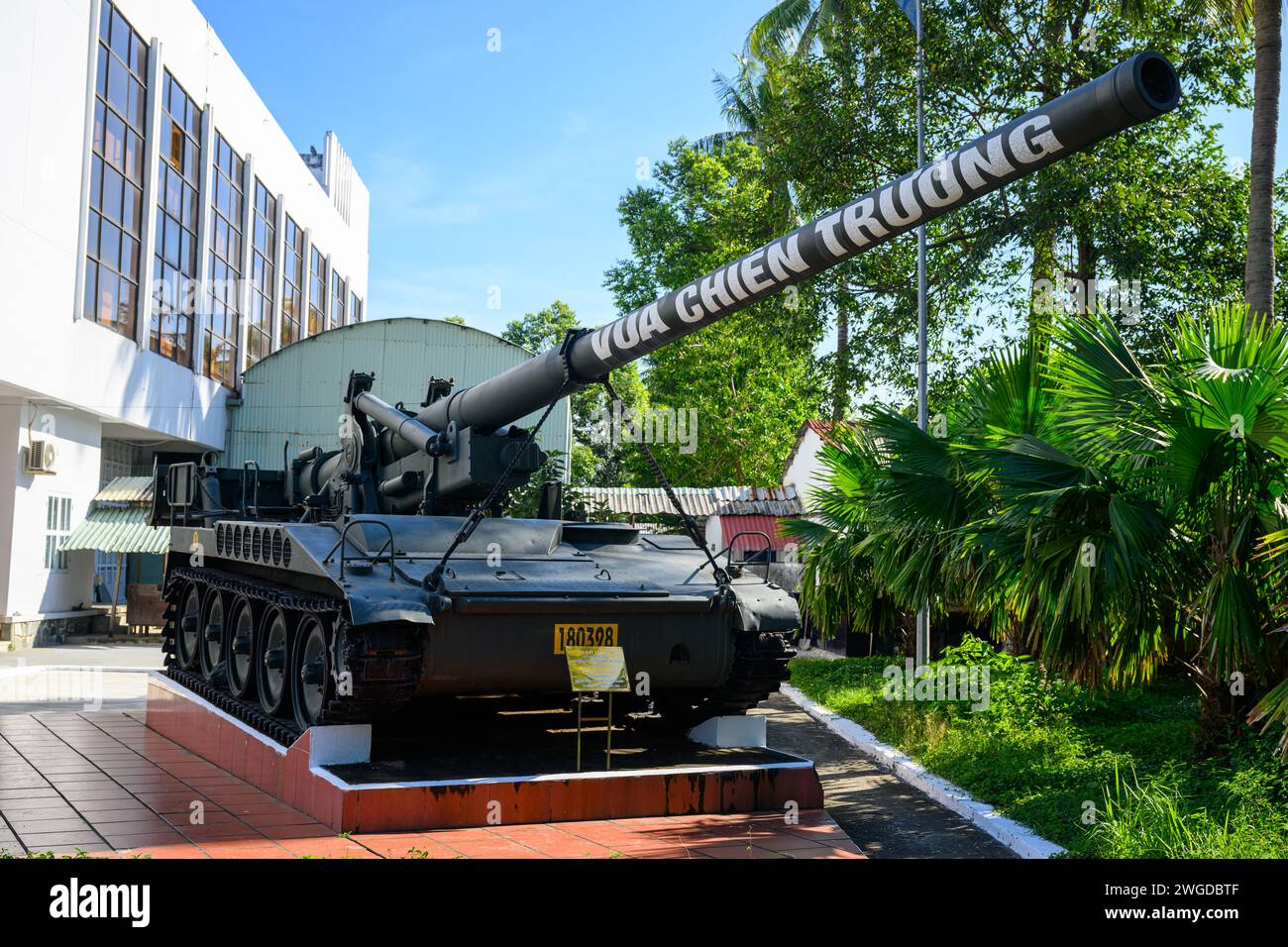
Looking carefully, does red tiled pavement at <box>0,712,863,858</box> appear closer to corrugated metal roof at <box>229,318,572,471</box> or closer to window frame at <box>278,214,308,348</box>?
corrugated metal roof at <box>229,318,572,471</box>

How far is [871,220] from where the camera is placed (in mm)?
5422

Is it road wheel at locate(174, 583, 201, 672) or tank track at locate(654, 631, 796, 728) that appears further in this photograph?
road wheel at locate(174, 583, 201, 672)

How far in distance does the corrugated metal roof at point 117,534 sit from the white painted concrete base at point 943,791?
13076mm

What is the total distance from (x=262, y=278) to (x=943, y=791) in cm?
2599

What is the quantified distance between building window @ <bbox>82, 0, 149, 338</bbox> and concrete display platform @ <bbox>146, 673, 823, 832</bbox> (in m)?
13.6

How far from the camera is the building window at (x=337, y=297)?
129 feet

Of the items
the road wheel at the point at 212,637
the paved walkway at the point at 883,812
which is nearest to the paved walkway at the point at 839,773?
the paved walkway at the point at 883,812

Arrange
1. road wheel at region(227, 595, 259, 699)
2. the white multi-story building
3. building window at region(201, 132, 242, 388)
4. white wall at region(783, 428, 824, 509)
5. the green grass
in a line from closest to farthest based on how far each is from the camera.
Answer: the green grass → road wheel at region(227, 595, 259, 699) → the white multi-story building → building window at region(201, 132, 242, 388) → white wall at region(783, 428, 824, 509)

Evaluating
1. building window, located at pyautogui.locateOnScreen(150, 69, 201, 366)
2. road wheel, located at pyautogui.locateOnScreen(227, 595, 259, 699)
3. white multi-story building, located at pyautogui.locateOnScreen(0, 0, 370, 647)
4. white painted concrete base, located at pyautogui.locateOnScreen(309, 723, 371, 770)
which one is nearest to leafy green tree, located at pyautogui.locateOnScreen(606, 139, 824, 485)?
white multi-story building, located at pyautogui.locateOnScreen(0, 0, 370, 647)

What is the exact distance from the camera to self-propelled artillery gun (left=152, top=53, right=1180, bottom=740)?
6.95 metres

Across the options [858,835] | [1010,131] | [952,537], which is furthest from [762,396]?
[1010,131]

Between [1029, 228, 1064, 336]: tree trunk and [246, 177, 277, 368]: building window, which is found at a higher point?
[246, 177, 277, 368]: building window

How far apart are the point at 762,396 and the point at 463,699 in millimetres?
27341
